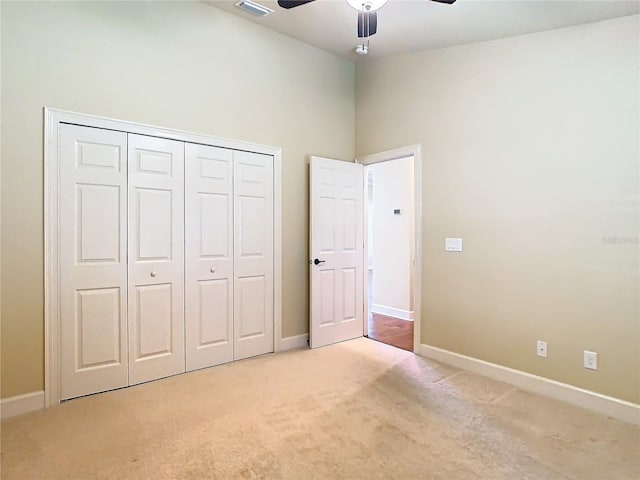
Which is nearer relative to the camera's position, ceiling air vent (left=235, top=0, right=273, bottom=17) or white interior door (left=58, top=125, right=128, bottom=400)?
white interior door (left=58, top=125, right=128, bottom=400)

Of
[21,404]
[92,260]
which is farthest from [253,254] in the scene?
[21,404]

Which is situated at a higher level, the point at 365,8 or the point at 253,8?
the point at 253,8

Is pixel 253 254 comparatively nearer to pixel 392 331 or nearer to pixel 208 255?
pixel 208 255

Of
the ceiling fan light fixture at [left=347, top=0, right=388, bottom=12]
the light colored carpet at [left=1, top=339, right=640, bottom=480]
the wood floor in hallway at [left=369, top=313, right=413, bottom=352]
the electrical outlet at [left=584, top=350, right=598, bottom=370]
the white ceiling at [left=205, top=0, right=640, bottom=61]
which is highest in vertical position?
the white ceiling at [left=205, top=0, right=640, bottom=61]

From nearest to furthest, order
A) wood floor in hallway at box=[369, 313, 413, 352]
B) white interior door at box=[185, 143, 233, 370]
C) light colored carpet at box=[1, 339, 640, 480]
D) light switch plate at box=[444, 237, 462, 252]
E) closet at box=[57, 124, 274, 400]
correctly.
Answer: light colored carpet at box=[1, 339, 640, 480] → closet at box=[57, 124, 274, 400] → white interior door at box=[185, 143, 233, 370] → light switch plate at box=[444, 237, 462, 252] → wood floor in hallway at box=[369, 313, 413, 352]

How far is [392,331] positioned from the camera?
460 cm

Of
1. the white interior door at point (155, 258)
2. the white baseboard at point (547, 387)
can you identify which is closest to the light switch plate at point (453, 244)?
the white baseboard at point (547, 387)

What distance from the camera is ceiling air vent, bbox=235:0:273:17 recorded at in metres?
3.10

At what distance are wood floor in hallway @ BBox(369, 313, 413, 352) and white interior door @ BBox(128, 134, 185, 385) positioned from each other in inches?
89.4

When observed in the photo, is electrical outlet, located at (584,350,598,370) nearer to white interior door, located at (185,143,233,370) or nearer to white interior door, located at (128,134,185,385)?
white interior door, located at (185,143,233,370)

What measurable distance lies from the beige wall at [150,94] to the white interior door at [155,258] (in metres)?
0.34

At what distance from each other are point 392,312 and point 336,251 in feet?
6.33

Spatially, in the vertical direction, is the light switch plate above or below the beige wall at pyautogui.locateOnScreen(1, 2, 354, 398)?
below

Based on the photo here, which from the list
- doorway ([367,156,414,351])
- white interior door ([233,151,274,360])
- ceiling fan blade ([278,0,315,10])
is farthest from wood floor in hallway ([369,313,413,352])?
ceiling fan blade ([278,0,315,10])
